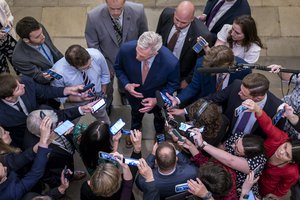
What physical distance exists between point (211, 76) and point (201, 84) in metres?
0.20

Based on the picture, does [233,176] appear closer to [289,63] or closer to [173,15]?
[173,15]

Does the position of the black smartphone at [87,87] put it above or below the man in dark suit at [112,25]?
below

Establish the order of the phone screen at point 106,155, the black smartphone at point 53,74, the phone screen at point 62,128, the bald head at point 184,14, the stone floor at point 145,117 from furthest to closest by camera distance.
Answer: the stone floor at point 145,117 < the bald head at point 184,14 < the black smartphone at point 53,74 < the phone screen at point 62,128 < the phone screen at point 106,155

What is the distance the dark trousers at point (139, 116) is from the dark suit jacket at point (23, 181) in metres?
1.44

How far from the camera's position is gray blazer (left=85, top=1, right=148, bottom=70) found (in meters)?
4.33

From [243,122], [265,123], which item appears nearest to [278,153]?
[265,123]

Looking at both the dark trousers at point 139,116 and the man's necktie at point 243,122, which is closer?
the man's necktie at point 243,122

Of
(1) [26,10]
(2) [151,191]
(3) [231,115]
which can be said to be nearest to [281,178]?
(3) [231,115]

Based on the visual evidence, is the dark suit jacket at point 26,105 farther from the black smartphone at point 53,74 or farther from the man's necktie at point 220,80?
the man's necktie at point 220,80

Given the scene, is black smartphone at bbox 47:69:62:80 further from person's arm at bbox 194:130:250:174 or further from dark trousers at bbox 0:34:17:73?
person's arm at bbox 194:130:250:174

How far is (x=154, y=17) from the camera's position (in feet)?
21.3

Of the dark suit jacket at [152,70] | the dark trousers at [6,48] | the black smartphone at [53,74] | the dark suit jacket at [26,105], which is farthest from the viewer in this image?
the dark trousers at [6,48]

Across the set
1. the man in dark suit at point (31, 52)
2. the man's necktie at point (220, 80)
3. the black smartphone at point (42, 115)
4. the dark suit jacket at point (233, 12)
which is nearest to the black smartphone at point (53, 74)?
the man in dark suit at point (31, 52)

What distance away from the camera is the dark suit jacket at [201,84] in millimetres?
3953
